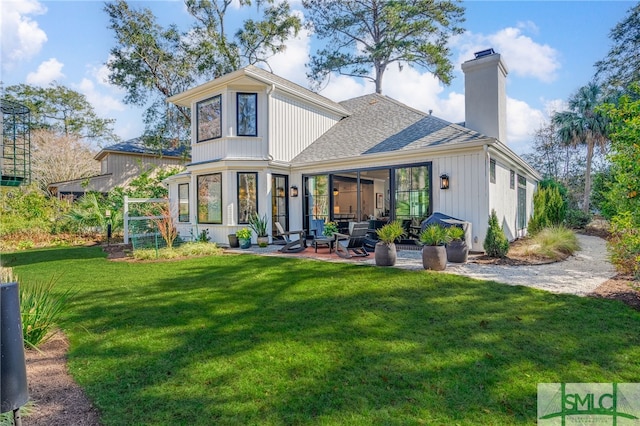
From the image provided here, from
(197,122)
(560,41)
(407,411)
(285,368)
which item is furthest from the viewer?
(197,122)

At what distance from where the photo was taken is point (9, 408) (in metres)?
1.68

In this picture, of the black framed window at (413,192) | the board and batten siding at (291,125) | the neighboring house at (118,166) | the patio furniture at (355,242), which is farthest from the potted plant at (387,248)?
the neighboring house at (118,166)

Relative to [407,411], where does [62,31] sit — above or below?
above

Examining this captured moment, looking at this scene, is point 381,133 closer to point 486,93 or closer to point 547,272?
point 486,93

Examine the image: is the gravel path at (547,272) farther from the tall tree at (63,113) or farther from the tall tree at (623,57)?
the tall tree at (63,113)

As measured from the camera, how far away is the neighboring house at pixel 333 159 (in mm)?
9086

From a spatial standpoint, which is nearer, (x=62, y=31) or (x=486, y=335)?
(x=486, y=335)

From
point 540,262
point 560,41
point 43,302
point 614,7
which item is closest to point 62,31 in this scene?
point 43,302

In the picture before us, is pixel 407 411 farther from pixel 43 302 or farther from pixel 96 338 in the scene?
pixel 43 302

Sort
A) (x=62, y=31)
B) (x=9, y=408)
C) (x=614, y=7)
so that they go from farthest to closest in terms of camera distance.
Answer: (x=614, y=7)
(x=62, y=31)
(x=9, y=408)

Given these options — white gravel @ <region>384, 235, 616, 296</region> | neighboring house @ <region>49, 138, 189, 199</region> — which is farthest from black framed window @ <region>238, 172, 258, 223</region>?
neighboring house @ <region>49, 138, 189, 199</region>

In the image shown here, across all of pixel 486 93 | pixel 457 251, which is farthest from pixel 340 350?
pixel 486 93

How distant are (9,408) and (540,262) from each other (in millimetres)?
8726

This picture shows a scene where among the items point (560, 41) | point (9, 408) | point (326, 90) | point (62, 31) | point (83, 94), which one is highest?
point (83, 94)
